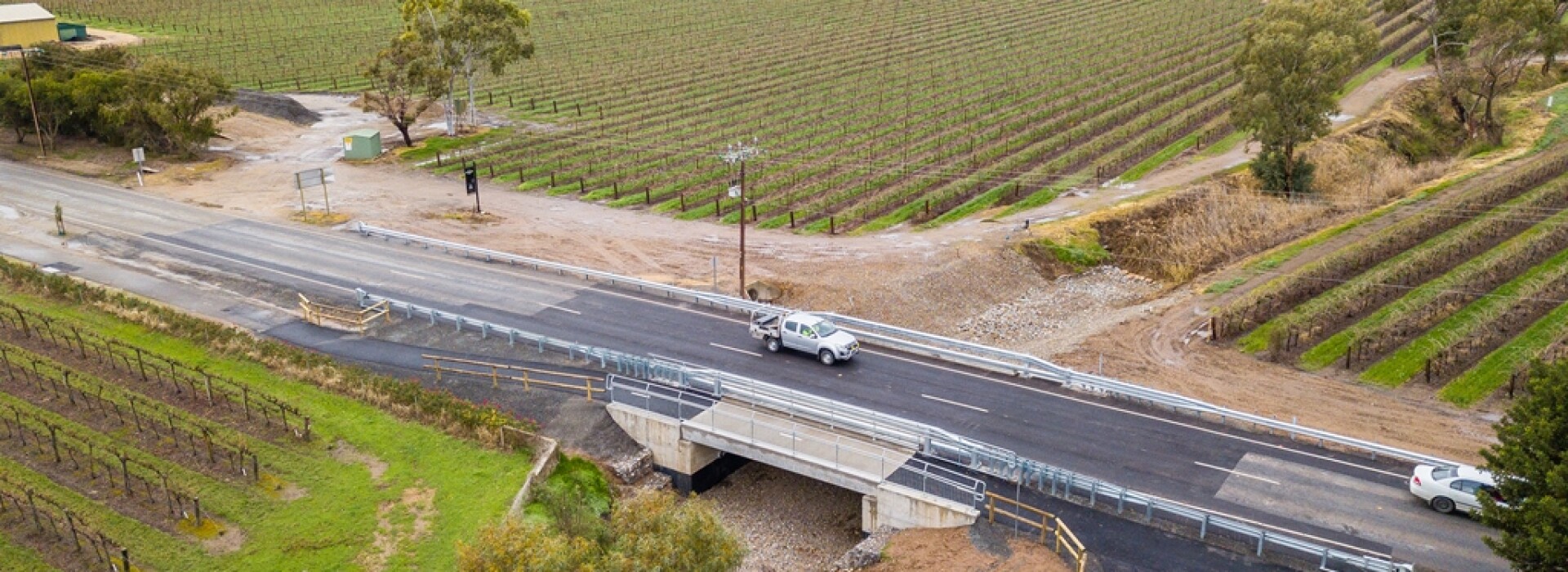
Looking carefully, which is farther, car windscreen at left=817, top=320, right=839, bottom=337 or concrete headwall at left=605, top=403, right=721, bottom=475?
car windscreen at left=817, top=320, right=839, bottom=337

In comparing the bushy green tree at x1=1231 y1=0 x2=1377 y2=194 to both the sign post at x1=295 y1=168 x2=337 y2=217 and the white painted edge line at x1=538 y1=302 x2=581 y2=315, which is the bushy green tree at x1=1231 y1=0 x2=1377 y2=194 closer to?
the white painted edge line at x1=538 y1=302 x2=581 y2=315

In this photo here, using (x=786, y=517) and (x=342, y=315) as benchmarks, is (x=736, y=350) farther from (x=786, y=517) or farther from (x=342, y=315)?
(x=342, y=315)

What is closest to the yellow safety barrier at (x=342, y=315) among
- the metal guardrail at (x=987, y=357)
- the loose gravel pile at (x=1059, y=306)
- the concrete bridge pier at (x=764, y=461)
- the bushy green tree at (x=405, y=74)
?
the metal guardrail at (x=987, y=357)

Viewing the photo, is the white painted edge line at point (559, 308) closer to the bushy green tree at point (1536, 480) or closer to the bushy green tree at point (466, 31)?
the bushy green tree at point (1536, 480)

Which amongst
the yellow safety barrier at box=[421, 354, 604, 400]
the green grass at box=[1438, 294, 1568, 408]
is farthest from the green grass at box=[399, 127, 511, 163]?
the green grass at box=[1438, 294, 1568, 408]

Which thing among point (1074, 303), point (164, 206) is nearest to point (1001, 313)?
point (1074, 303)

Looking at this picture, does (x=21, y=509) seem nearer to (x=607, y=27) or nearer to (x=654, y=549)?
(x=654, y=549)

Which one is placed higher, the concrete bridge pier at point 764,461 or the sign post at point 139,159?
the sign post at point 139,159
